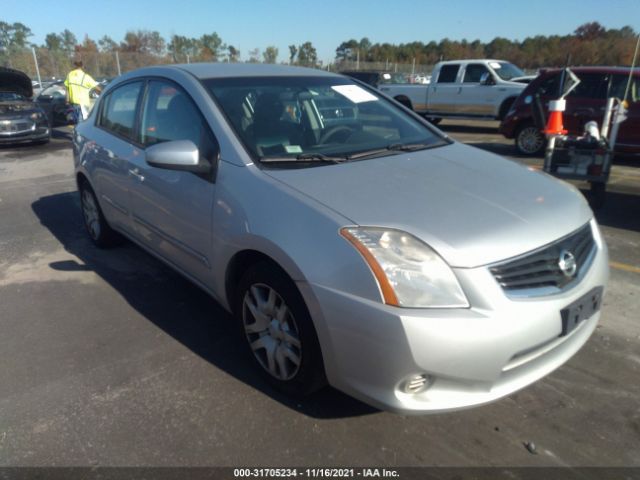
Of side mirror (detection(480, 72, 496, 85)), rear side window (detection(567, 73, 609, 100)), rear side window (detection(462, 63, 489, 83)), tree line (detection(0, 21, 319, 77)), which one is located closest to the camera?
rear side window (detection(567, 73, 609, 100))

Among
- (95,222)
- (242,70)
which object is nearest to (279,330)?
(242,70)

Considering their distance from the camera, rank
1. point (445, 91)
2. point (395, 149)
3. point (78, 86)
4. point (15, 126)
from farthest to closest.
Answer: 1. point (445, 91)
2. point (15, 126)
3. point (78, 86)
4. point (395, 149)

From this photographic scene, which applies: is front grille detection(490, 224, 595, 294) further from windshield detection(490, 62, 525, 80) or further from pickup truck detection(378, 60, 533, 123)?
windshield detection(490, 62, 525, 80)

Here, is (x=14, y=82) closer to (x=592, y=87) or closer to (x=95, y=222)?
(x=95, y=222)

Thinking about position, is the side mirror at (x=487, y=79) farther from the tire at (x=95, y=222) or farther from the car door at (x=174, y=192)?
the car door at (x=174, y=192)

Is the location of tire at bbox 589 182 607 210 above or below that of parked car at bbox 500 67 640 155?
below

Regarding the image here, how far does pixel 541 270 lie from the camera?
2.12m

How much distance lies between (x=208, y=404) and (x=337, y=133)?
180 cm

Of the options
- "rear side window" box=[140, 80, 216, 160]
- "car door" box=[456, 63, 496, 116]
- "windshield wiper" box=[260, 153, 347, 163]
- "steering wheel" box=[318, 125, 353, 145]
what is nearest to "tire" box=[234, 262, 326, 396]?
"windshield wiper" box=[260, 153, 347, 163]

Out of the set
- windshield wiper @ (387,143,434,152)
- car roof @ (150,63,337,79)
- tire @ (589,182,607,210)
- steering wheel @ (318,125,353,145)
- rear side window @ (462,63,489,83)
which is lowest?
tire @ (589,182,607,210)

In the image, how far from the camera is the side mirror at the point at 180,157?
107 inches

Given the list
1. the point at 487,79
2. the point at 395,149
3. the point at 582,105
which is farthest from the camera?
the point at 487,79

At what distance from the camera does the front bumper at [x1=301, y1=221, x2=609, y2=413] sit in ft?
6.31

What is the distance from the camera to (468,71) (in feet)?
44.0
